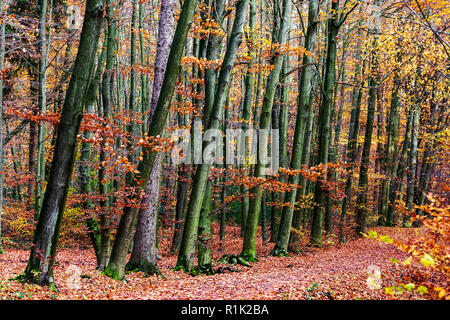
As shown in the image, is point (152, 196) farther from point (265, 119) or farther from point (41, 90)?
point (41, 90)

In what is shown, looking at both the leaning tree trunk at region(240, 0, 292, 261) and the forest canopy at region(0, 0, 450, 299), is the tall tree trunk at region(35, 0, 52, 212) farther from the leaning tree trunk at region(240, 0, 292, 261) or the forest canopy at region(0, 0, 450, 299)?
the leaning tree trunk at region(240, 0, 292, 261)

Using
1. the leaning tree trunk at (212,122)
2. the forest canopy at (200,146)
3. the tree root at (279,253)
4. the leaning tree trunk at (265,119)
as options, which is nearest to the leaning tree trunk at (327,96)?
the forest canopy at (200,146)

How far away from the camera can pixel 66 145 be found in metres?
5.44

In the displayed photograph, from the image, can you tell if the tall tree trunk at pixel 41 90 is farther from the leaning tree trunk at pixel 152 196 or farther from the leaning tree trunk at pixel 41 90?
the leaning tree trunk at pixel 152 196

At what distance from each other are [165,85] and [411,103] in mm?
12889

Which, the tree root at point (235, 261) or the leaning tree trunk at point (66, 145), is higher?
the leaning tree trunk at point (66, 145)

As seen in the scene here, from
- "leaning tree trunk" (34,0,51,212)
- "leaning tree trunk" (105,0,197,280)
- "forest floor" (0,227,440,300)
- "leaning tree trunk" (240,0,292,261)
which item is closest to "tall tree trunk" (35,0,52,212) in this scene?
"leaning tree trunk" (34,0,51,212)

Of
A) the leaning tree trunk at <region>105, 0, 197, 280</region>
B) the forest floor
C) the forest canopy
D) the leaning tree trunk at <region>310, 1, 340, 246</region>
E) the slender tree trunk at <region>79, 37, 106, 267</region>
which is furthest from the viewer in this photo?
the leaning tree trunk at <region>310, 1, 340, 246</region>

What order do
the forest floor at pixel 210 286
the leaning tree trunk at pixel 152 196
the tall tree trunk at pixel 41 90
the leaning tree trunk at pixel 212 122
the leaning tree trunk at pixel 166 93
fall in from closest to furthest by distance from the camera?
the forest floor at pixel 210 286, the leaning tree trunk at pixel 166 93, the leaning tree trunk at pixel 152 196, the leaning tree trunk at pixel 212 122, the tall tree trunk at pixel 41 90

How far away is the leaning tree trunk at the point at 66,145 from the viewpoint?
5.43 m

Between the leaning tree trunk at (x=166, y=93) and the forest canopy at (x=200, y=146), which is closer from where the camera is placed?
the forest canopy at (x=200, y=146)

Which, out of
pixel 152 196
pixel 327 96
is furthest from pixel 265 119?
pixel 152 196

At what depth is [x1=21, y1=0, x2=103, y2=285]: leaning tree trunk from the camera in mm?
5430
